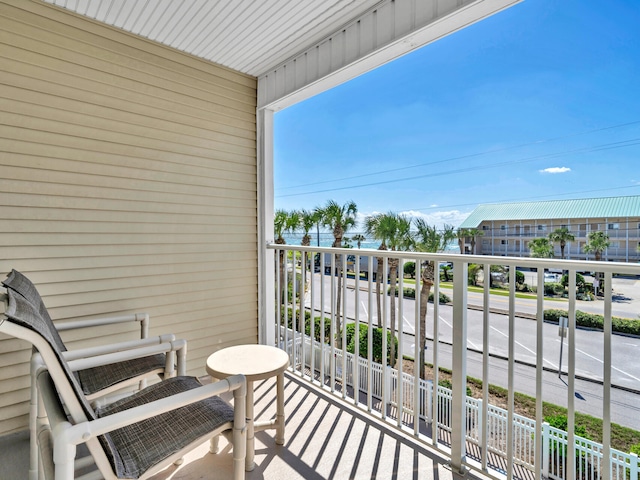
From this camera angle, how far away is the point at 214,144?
3.03 metres

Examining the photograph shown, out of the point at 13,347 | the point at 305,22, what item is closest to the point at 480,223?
the point at 305,22

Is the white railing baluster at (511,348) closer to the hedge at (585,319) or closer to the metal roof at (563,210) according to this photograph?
the hedge at (585,319)

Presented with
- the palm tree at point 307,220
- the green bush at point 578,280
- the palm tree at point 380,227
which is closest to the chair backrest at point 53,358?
the green bush at point 578,280

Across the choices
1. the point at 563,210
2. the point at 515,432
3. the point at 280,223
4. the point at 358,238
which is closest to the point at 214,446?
the point at 515,432

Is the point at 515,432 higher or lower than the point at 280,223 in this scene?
lower

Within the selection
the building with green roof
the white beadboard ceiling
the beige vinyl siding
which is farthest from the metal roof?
the beige vinyl siding

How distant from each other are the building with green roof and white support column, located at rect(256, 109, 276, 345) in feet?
6.33

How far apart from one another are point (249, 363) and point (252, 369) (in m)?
0.09

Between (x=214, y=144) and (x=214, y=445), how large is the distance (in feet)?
7.82

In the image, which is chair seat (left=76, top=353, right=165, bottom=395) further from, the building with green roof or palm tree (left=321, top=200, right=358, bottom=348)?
palm tree (left=321, top=200, right=358, bottom=348)

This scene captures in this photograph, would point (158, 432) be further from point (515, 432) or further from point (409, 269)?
point (515, 432)

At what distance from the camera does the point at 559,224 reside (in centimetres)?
381

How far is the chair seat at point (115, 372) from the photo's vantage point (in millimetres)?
1804

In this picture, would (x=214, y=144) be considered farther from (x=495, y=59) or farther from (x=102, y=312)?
(x=495, y=59)
